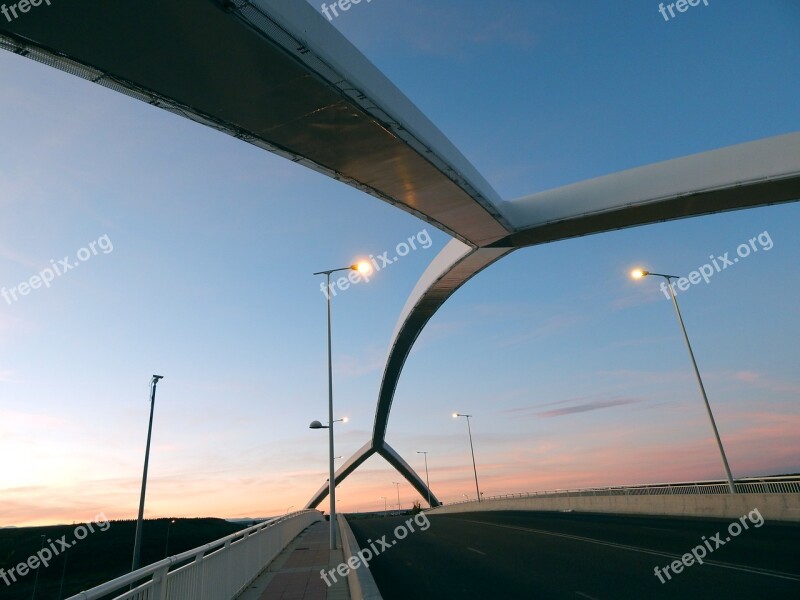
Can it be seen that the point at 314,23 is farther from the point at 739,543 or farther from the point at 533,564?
the point at 739,543

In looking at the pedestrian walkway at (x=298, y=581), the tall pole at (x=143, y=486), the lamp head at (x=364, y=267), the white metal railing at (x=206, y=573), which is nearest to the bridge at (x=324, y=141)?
the white metal railing at (x=206, y=573)

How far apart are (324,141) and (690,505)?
67.4 feet

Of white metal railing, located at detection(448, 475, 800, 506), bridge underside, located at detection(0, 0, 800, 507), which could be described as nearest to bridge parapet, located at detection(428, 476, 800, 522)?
white metal railing, located at detection(448, 475, 800, 506)

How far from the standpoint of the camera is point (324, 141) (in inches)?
538

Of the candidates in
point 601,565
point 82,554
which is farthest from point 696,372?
point 82,554

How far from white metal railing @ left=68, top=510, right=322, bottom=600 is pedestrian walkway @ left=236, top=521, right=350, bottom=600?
0.96ft

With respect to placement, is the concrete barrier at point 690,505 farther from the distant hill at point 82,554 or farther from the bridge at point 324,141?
the distant hill at point 82,554

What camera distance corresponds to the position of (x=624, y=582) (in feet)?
29.1

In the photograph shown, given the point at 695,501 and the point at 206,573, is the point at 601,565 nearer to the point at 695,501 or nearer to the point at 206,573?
the point at 206,573

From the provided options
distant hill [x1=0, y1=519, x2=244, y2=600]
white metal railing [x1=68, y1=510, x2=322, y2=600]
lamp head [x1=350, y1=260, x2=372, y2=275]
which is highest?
lamp head [x1=350, y1=260, x2=372, y2=275]

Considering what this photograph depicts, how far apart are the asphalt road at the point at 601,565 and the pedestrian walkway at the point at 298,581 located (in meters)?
1.08

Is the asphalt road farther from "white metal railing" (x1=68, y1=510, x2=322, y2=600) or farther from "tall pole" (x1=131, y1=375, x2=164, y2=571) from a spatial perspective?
"tall pole" (x1=131, y1=375, x2=164, y2=571)

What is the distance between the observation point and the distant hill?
7294cm

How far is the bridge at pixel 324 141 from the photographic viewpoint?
28.8ft
